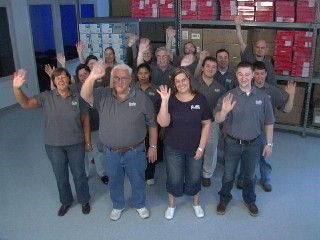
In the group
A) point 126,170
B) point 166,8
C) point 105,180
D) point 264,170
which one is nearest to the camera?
point 126,170

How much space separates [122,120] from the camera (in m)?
2.66

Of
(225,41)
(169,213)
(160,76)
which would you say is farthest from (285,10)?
(169,213)

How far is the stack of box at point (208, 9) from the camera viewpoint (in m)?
5.07

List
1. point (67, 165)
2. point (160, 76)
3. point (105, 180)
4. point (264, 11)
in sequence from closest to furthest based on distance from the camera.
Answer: point (67, 165), point (105, 180), point (160, 76), point (264, 11)

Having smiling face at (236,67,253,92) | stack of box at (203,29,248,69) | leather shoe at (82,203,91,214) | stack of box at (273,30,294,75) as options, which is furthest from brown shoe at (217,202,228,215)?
stack of box at (273,30,294,75)

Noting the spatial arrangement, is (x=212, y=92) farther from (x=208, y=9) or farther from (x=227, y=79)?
(x=208, y=9)

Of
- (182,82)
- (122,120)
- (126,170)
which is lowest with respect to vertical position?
(126,170)

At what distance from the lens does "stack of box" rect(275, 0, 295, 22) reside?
4.61 m

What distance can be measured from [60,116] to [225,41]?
304 cm

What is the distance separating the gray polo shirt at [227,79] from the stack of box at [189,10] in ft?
6.06

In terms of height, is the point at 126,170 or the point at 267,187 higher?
the point at 126,170

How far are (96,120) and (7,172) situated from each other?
1.55 meters

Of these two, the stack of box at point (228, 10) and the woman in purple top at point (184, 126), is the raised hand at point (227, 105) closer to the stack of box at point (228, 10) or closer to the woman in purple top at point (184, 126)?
the woman in purple top at point (184, 126)

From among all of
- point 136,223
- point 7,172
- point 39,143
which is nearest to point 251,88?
point 136,223
